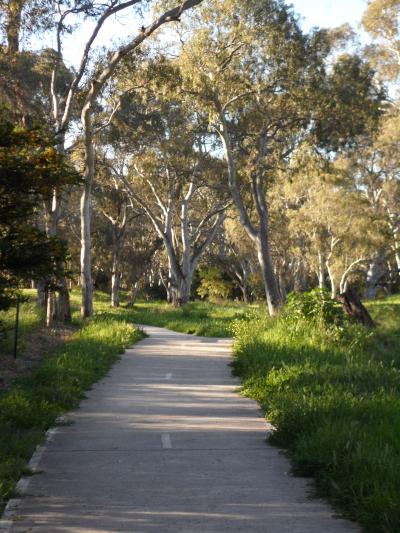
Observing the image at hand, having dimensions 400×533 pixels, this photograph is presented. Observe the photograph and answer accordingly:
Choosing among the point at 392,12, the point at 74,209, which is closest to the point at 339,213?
the point at 392,12

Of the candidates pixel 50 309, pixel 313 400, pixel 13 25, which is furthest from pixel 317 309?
pixel 50 309

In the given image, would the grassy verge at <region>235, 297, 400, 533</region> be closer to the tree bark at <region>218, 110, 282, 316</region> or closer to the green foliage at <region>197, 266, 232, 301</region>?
the tree bark at <region>218, 110, 282, 316</region>

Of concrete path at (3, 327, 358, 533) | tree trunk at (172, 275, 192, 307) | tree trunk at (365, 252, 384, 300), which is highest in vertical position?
tree trunk at (365, 252, 384, 300)

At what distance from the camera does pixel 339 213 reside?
167ft

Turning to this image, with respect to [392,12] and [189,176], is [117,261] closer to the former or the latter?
[189,176]

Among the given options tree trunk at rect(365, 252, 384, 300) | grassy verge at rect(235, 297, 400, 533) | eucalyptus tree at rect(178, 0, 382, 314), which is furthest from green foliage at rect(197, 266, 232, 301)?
grassy verge at rect(235, 297, 400, 533)

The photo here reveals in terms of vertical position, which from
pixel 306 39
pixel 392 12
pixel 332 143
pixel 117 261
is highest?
pixel 392 12

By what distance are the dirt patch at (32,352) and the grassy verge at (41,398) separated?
746 mm

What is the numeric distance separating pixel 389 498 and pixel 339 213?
151ft

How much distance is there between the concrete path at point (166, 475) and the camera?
5953mm

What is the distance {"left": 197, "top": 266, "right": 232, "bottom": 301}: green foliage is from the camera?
68.1 meters

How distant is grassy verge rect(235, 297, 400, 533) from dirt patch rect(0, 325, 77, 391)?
13.7 ft

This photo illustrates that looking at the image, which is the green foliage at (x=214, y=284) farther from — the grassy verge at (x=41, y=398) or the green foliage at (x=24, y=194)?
the green foliage at (x=24, y=194)

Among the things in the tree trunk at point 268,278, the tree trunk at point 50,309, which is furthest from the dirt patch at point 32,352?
the tree trunk at point 268,278
